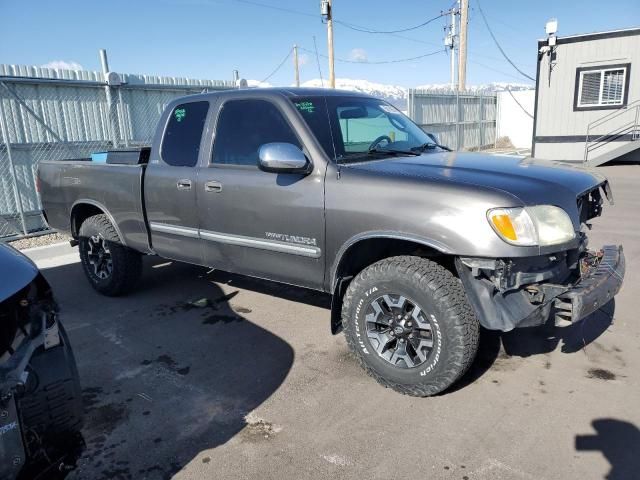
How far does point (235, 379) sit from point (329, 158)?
5.70 feet

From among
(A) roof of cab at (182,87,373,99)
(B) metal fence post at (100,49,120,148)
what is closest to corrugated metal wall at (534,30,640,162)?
(B) metal fence post at (100,49,120,148)

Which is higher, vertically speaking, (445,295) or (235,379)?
(445,295)

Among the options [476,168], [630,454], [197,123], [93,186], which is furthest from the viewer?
[93,186]

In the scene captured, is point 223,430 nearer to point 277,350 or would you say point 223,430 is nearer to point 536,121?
point 277,350

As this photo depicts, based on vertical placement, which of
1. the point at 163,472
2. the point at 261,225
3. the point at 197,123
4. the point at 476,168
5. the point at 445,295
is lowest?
the point at 163,472

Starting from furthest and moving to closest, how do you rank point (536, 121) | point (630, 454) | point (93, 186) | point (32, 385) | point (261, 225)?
point (536, 121) → point (93, 186) → point (261, 225) → point (630, 454) → point (32, 385)

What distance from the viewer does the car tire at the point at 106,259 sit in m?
5.32

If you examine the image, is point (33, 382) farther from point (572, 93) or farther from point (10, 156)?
point (572, 93)

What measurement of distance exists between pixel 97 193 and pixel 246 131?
2.10 metres

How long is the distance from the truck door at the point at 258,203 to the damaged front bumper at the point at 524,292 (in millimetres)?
1121

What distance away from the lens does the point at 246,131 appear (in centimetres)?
415

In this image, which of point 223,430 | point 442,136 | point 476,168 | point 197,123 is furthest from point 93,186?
point 442,136

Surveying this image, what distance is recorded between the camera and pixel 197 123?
4.54 meters

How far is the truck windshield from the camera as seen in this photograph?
381 cm
